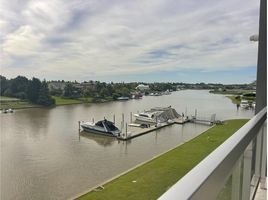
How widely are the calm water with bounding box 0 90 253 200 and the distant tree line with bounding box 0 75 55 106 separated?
27.2 inches

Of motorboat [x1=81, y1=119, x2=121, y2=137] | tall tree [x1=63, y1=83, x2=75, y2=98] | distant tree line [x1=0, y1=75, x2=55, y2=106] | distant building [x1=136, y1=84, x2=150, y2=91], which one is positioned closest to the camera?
distant tree line [x1=0, y1=75, x2=55, y2=106]

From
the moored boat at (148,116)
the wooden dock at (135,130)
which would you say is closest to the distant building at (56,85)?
the moored boat at (148,116)

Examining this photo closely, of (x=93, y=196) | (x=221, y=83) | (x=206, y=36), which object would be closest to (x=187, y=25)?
(x=206, y=36)

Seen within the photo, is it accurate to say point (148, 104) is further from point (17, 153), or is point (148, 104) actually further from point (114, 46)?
point (17, 153)

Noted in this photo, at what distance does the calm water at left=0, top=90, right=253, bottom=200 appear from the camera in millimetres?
6544

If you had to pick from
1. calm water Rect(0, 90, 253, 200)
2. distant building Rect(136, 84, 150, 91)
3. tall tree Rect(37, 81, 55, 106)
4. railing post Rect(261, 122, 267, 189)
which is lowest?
calm water Rect(0, 90, 253, 200)

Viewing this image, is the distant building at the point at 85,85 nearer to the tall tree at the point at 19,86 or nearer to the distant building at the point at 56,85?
the distant building at the point at 56,85

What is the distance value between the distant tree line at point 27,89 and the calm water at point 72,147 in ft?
2.26

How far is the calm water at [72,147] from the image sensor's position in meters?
6.54

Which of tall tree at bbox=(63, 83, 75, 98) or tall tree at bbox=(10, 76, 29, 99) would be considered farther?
tall tree at bbox=(63, 83, 75, 98)

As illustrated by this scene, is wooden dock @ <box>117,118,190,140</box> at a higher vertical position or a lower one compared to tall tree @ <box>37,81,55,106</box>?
lower

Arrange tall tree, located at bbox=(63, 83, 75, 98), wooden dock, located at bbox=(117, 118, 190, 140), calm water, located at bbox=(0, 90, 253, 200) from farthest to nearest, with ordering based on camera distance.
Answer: wooden dock, located at bbox=(117, 118, 190, 140)
calm water, located at bbox=(0, 90, 253, 200)
tall tree, located at bbox=(63, 83, 75, 98)

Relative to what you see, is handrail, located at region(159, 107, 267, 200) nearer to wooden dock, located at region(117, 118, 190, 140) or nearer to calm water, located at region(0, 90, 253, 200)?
calm water, located at region(0, 90, 253, 200)

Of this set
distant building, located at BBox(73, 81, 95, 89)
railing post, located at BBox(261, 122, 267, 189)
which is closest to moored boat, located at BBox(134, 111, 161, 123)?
distant building, located at BBox(73, 81, 95, 89)
